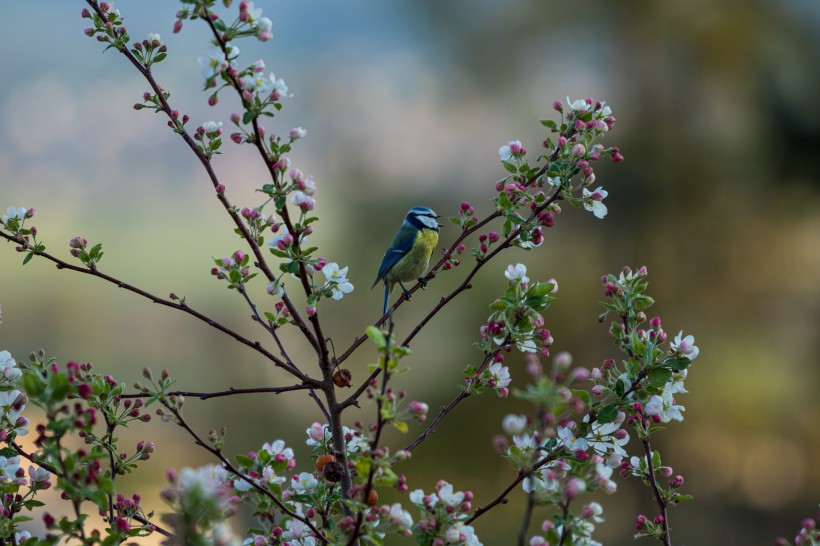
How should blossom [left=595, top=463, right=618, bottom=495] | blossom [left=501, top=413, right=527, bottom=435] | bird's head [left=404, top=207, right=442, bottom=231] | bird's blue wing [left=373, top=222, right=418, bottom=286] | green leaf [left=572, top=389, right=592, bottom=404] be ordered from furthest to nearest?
1. bird's head [left=404, top=207, right=442, bottom=231]
2. bird's blue wing [left=373, top=222, right=418, bottom=286]
3. green leaf [left=572, top=389, right=592, bottom=404]
4. blossom [left=595, top=463, right=618, bottom=495]
5. blossom [left=501, top=413, right=527, bottom=435]

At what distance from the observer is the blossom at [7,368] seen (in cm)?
125

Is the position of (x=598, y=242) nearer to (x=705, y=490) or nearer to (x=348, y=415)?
(x=705, y=490)

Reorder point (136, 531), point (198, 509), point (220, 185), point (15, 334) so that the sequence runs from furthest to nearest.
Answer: point (15, 334) → point (220, 185) → point (136, 531) → point (198, 509)

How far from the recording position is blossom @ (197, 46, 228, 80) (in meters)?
1.12

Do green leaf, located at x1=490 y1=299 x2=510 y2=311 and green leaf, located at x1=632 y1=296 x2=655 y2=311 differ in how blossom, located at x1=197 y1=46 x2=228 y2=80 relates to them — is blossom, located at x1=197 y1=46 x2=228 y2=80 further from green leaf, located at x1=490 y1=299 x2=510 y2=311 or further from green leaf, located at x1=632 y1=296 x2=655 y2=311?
green leaf, located at x1=632 y1=296 x2=655 y2=311

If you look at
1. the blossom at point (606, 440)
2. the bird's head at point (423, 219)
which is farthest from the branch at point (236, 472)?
the bird's head at point (423, 219)

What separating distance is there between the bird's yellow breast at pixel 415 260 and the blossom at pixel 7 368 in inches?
61.9

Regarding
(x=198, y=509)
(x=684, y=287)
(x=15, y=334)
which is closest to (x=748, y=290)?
(x=684, y=287)

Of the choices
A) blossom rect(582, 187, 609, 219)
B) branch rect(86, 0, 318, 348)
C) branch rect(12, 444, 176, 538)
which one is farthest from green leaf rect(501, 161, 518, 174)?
branch rect(12, 444, 176, 538)

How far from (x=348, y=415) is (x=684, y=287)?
2.70m

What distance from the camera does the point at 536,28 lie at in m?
6.43

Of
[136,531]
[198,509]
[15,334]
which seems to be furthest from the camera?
[15,334]

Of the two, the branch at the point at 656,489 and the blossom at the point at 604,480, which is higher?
the branch at the point at 656,489

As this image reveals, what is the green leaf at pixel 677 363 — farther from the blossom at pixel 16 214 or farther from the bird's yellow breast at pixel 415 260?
the bird's yellow breast at pixel 415 260
